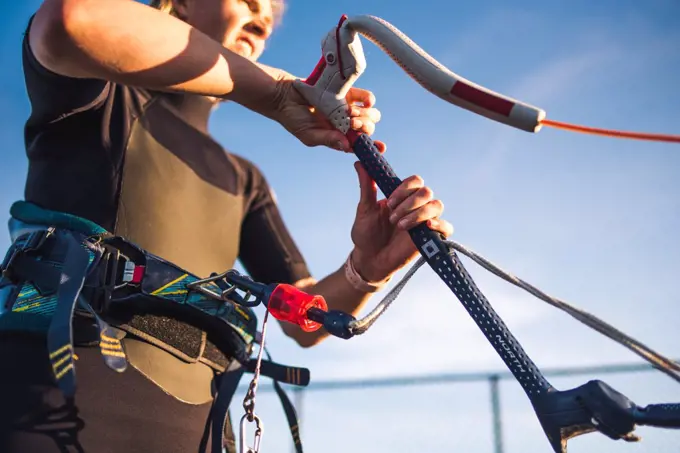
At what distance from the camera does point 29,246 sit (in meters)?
1.69

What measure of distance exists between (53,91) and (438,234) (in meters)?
1.00

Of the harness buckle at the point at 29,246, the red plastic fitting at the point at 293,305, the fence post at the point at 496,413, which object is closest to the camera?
the red plastic fitting at the point at 293,305

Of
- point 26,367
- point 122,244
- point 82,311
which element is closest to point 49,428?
point 26,367

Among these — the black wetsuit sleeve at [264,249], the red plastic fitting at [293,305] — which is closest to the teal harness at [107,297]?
the red plastic fitting at [293,305]

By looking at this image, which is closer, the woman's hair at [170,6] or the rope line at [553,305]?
the rope line at [553,305]

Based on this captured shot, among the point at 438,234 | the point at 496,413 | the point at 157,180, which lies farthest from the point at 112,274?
the point at 496,413

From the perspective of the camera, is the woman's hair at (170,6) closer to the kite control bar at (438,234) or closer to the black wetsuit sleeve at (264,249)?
the black wetsuit sleeve at (264,249)

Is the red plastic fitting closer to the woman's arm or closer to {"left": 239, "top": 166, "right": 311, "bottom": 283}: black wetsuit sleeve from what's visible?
the woman's arm

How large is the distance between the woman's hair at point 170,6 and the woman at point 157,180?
0.06 feet

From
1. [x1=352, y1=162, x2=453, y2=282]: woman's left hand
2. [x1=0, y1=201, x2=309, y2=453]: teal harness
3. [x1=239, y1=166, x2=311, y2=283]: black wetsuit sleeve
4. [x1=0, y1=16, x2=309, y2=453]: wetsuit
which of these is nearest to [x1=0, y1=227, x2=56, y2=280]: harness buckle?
[x1=0, y1=201, x2=309, y2=453]: teal harness

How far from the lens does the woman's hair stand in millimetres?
2351

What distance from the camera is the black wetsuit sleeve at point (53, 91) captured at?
1.58 metres

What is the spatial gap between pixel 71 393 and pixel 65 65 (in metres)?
0.70

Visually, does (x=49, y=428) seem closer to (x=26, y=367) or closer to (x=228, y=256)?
(x=26, y=367)
